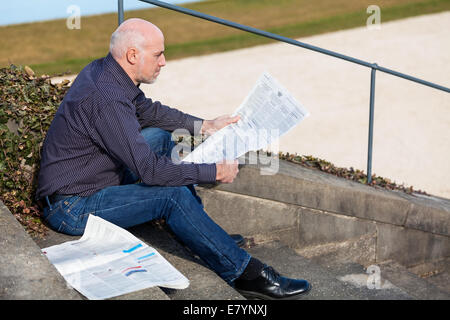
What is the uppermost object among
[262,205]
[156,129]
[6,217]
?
[156,129]

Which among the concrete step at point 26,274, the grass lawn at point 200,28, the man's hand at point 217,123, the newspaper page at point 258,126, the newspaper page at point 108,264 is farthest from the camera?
the grass lawn at point 200,28

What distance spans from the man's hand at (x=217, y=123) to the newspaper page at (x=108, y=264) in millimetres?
901

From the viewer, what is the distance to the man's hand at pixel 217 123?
10.8 ft

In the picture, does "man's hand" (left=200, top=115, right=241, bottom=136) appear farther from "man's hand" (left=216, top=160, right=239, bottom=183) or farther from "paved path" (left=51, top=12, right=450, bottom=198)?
"paved path" (left=51, top=12, right=450, bottom=198)

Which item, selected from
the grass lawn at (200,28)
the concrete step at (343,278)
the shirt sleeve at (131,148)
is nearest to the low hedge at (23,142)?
the shirt sleeve at (131,148)

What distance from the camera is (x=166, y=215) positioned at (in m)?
2.78

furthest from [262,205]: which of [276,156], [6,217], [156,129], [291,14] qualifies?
[291,14]

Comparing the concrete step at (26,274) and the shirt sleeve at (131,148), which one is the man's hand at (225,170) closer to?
the shirt sleeve at (131,148)

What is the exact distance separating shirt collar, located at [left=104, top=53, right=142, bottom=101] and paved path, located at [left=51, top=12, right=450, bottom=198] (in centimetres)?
332

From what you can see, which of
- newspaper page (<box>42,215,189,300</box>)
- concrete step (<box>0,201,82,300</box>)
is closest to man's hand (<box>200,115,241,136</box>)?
newspaper page (<box>42,215,189,300</box>)

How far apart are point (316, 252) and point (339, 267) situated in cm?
20
